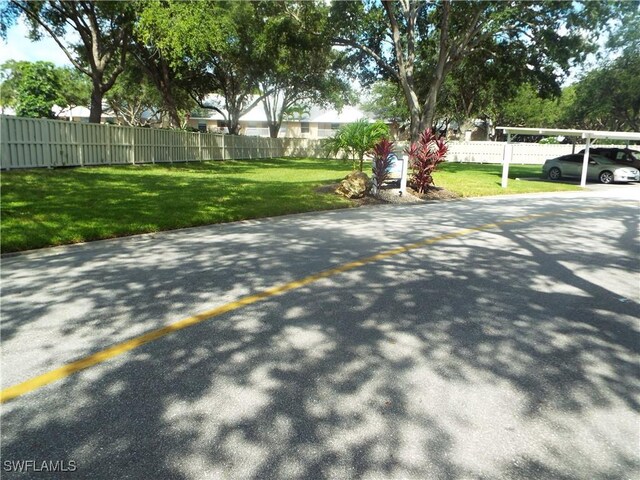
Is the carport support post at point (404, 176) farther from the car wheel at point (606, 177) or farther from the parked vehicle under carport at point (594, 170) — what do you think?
the car wheel at point (606, 177)

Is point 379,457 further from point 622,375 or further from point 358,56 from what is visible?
point 358,56

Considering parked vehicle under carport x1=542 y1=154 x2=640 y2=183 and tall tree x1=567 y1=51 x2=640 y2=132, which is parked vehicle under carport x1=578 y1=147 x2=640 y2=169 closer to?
parked vehicle under carport x1=542 y1=154 x2=640 y2=183

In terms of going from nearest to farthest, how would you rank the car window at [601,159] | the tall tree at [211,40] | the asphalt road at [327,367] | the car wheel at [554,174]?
the asphalt road at [327,367] → the tall tree at [211,40] → the car window at [601,159] → the car wheel at [554,174]

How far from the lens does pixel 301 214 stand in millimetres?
11531

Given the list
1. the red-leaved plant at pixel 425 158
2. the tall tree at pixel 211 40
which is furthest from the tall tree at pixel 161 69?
the red-leaved plant at pixel 425 158

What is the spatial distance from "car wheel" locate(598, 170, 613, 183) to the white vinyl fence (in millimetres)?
9665

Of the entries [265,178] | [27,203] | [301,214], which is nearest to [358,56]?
[265,178]

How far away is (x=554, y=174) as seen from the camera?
25500mm

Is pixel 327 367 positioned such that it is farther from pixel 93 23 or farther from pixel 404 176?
pixel 93 23

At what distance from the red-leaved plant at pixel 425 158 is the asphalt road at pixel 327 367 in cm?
919

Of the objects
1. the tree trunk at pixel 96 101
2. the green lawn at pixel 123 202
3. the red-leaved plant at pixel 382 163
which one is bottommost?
the green lawn at pixel 123 202

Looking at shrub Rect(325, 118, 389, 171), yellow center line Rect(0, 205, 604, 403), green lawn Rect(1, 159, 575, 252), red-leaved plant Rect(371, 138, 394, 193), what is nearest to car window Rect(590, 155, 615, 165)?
green lawn Rect(1, 159, 575, 252)

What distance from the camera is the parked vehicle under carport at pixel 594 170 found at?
77.4 feet

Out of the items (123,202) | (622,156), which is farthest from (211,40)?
(622,156)
